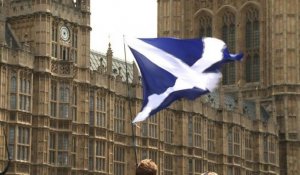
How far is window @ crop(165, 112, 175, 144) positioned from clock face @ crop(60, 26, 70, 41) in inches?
540

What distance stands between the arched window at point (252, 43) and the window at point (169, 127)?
75.1ft

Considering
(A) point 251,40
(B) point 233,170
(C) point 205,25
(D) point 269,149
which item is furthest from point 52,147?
(C) point 205,25

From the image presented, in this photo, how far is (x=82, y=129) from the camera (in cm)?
5453

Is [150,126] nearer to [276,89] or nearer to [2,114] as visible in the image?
[2,114]

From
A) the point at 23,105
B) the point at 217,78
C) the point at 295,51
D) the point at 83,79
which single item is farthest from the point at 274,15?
the point at 217,78

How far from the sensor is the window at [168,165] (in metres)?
65.0

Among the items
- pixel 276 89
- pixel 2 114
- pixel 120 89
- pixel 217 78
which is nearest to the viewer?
pixel 217 78

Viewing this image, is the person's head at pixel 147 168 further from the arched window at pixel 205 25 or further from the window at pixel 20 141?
the arched window at pixel 205 25

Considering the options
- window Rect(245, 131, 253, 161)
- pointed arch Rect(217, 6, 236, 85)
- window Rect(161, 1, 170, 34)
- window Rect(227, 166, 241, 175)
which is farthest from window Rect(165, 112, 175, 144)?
window Rect(161, 1, 170, 34)

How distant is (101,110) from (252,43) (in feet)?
114

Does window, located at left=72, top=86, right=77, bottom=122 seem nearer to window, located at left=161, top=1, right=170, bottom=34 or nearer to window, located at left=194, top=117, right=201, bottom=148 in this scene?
window, located at left=194, top=117, right=201, bottom=148

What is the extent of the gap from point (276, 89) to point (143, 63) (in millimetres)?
65399

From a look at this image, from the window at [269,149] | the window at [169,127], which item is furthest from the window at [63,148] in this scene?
the window at [269,149]

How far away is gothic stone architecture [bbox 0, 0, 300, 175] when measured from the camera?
51250mm
